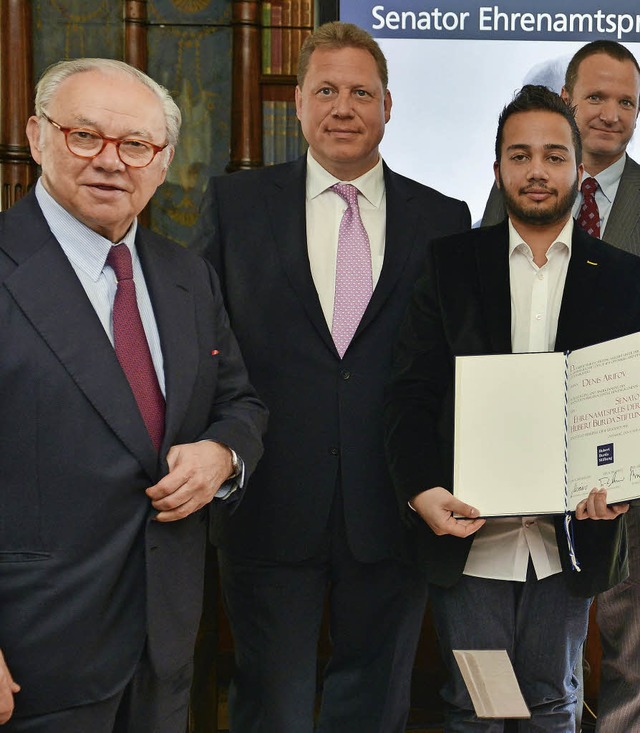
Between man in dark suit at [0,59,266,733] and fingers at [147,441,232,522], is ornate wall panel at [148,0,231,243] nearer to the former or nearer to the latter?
man in dark suit at [0,59,266,733]

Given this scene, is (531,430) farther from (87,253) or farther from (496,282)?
(87,253)

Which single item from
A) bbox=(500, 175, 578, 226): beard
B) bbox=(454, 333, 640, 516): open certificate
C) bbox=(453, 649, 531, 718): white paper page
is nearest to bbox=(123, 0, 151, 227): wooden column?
bbox=(500, 175, 578, 226): beard

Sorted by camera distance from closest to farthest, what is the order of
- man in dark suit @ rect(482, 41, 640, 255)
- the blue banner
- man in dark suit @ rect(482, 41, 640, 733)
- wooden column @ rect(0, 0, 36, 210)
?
man in dark suit @ rect(482, 41, 640, 733), man in dark suit @ rect(482, 41, 640, 255), the blue banner, wooden column @ rect(0, 0, 36, 210)

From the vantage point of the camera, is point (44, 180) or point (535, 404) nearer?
point (44, 180)

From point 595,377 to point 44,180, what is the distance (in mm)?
1046

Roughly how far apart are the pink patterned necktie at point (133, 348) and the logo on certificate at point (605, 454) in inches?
31.8

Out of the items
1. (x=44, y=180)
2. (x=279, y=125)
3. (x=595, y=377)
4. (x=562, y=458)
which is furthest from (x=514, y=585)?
(x=279, y=125)

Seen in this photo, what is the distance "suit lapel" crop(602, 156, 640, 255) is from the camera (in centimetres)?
257

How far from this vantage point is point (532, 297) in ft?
6.75

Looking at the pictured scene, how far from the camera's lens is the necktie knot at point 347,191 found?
92.4 inches

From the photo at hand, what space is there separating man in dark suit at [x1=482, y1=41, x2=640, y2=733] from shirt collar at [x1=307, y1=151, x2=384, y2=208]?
604mm

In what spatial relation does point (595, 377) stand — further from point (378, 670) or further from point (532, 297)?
point (378, 670)

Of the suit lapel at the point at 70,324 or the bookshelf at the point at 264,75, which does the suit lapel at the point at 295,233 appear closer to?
the suit lapel at the point at 70,324
